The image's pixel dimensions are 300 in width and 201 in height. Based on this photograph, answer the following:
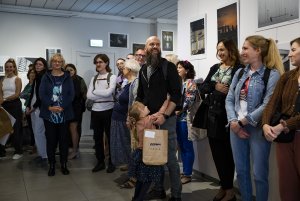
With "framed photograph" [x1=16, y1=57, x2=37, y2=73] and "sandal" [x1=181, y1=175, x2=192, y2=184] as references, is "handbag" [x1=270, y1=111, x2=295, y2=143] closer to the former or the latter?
"sandal" [x1=181, y1=175, x2=192, y2=184]

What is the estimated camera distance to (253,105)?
7.50 ft

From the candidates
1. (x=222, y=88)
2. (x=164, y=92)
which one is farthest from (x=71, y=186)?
(x=222, y=88)

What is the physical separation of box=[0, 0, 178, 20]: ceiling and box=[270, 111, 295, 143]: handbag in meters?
4.53

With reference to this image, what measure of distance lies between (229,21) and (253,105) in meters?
1.53

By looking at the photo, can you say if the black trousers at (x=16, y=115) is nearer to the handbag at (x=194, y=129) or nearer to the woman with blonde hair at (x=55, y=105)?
the woman with blonde hair at (x=55, y=105)

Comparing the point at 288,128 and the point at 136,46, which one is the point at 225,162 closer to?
the point at 288,128

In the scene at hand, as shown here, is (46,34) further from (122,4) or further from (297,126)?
(297,126)

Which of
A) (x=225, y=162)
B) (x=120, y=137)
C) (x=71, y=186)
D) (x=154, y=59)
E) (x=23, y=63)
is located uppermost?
(x=23, y=63)

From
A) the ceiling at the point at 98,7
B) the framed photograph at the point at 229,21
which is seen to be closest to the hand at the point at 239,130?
the framed photograph at the point at 229,21

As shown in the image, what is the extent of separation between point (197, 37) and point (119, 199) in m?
2.30

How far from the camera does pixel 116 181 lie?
11.8ft

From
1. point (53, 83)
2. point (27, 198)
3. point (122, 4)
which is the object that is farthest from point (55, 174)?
point (122, 4)

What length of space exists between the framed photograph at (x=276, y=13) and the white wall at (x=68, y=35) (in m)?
4.68

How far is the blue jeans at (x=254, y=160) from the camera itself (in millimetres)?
2232
